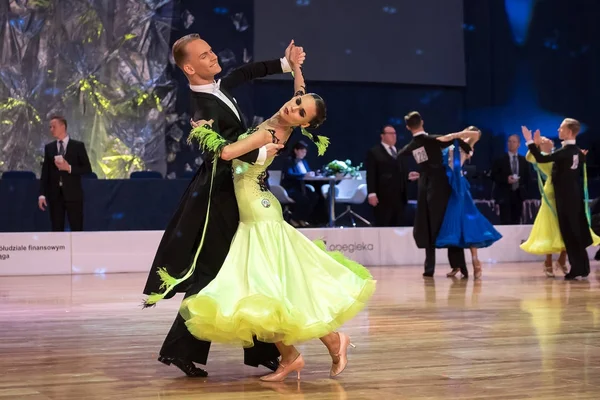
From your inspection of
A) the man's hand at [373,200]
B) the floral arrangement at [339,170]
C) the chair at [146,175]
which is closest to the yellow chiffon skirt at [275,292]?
the man's hand at [373,200]

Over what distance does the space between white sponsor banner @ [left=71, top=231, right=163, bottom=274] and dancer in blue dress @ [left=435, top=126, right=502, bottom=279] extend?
3161 mm

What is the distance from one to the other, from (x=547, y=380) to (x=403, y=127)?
13.0m

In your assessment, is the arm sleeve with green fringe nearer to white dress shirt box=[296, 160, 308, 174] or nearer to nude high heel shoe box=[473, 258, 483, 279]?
nude high heel shoe box=[473, 258, 483, 279]

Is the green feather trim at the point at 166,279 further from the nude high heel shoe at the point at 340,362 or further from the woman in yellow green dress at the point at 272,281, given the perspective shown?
the nude high heel shoe at the point at 340,362

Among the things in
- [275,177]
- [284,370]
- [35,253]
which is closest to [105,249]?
[35,253]

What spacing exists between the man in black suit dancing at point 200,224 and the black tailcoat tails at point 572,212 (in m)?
5.62

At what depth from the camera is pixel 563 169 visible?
866 centimetres

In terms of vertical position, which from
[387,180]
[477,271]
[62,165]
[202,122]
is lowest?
[477,271]

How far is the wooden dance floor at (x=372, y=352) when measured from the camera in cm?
325

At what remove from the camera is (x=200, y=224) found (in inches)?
140

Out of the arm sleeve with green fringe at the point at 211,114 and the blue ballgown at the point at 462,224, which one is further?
the blue ballgown at the point at 462,224

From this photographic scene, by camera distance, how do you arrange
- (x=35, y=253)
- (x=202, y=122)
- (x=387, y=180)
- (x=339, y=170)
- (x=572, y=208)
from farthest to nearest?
1. (x=339, y=170)
2. (x=387, y=180)
3. (x=35, y=253)
4. (x=572, y=208)
5. (x=202, y=122)

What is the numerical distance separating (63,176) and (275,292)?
7.40 meters

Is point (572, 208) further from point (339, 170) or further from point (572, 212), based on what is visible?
point (339, 170)
